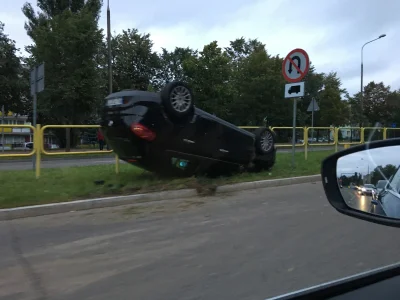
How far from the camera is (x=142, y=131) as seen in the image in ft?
22.6

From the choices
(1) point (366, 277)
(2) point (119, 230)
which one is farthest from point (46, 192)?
(1) point (366, 277)

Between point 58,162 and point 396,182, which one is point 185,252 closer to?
point 396,182

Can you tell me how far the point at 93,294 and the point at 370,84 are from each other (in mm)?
51910

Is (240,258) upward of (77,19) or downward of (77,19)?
downward

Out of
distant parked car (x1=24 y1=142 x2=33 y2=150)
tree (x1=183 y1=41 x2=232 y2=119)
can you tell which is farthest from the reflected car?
tree (x1=183 y1=41 x2=232 y2=119)

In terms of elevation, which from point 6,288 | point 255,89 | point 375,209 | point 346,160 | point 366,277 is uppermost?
point 255,89

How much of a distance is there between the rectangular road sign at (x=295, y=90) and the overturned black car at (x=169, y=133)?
7.23 feet

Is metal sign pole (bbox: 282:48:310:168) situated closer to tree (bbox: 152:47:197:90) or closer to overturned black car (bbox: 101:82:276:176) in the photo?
overturned black car (bbox: 101:82:276:176)

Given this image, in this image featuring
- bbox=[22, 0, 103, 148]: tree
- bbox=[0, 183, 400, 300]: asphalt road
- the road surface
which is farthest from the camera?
bbox=[22, 0, 103, 148]: tree

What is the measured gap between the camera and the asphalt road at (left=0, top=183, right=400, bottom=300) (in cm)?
339

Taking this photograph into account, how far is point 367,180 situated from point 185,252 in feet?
8.94

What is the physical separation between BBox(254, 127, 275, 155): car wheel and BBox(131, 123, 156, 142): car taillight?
9.33 ft

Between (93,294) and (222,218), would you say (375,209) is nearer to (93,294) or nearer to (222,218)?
(93,294)

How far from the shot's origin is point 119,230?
16.8ft
